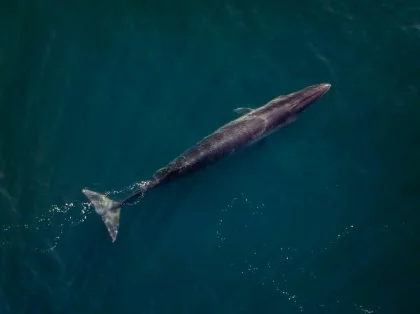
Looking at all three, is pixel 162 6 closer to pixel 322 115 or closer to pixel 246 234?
pixel 322 115

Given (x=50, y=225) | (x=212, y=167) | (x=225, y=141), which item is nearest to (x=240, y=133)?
(x=225, y=141)

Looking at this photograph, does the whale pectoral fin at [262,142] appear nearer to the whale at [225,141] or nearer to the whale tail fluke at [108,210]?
the whale at [225,141]

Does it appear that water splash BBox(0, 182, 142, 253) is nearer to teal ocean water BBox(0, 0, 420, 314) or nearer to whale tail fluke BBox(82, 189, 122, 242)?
teal ocean water BBox(0, 0, 420, 314)

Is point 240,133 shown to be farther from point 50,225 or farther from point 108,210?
point 50,225

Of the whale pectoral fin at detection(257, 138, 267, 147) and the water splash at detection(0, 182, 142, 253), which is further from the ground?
the water splash at detection(0, 182, 142, 253)

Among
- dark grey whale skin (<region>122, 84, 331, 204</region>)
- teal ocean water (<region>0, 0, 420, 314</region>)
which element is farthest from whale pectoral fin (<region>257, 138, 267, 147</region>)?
dark grey whale skin (<region>122, 84, 331, 204</region>)

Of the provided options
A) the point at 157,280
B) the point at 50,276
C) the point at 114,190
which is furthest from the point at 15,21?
the point at 157,280

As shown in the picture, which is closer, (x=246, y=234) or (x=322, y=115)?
(x=246, y=234)

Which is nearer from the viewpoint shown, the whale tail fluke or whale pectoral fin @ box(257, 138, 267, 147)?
the whale tail fluke
